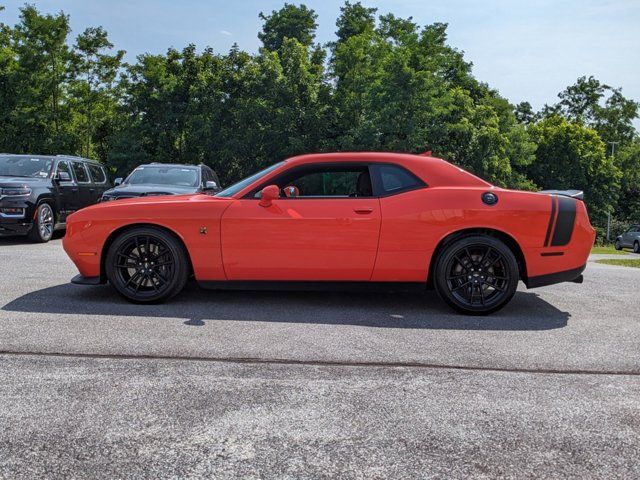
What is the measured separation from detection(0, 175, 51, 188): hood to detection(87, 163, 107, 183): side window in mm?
2339

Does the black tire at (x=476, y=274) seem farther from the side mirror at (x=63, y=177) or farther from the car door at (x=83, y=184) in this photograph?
the car door at (x=83, y=184)

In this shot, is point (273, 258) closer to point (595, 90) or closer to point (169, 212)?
point (169, 212)

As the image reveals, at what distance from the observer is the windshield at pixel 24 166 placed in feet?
39.5

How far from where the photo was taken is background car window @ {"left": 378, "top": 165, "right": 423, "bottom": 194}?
5.71 metres

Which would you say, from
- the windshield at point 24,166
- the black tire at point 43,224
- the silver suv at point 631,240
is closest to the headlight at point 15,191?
the black tire at point 43,224

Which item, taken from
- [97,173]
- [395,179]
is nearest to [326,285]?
[395,179]

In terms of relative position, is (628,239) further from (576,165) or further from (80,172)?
(80,172)

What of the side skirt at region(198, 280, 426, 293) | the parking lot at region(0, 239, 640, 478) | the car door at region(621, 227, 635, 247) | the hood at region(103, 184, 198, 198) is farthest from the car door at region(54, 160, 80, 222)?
the car door at region(621, 227, 635, 247)

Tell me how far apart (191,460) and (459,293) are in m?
3.54

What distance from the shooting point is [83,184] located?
13.5 meters

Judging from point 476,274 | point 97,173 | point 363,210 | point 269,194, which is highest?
point 97,173

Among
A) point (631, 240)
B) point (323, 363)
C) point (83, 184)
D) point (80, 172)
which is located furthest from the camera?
point (631, 240)

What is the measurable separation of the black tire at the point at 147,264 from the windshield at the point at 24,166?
7.37m

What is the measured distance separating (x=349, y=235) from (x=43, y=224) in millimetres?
8260
